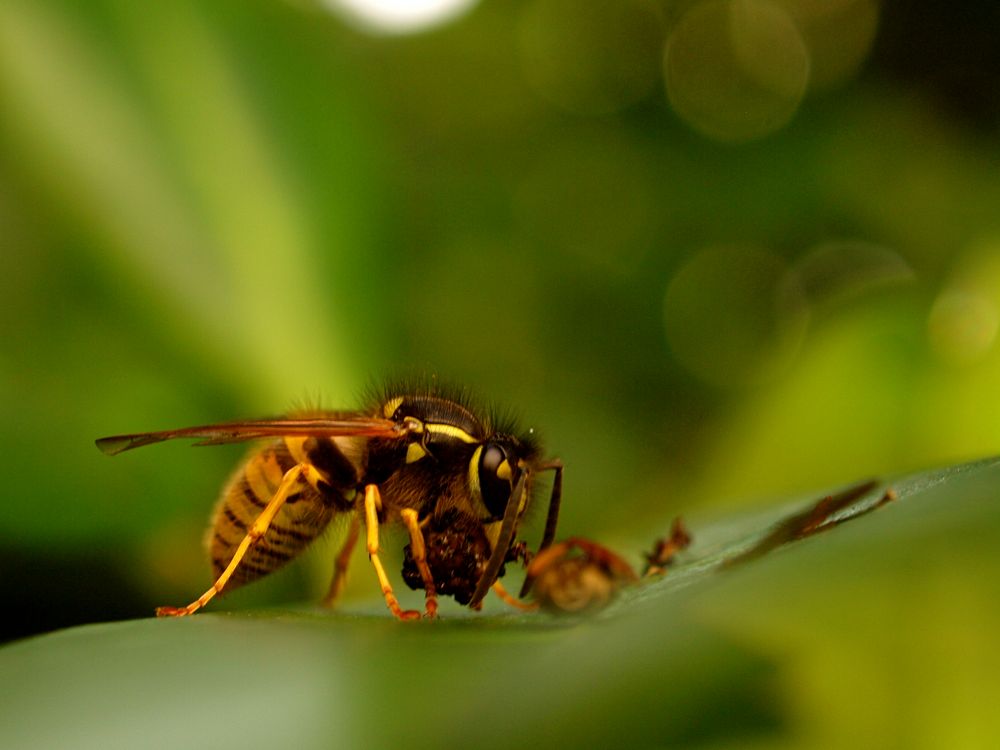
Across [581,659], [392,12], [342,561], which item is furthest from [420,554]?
[392,12]

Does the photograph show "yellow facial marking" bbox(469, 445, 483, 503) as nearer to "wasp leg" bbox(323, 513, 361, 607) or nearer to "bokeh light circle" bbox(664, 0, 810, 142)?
"wasp leg" bbox(323, 513, 361, 607)

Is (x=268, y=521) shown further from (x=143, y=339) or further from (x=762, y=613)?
(x=762, y=613)

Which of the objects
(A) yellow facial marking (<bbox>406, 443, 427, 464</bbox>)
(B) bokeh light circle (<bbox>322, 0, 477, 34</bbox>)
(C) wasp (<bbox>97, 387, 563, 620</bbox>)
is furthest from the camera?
(B) bokeh light circle (<bbox>322, 0, 477, 34</bbox>)

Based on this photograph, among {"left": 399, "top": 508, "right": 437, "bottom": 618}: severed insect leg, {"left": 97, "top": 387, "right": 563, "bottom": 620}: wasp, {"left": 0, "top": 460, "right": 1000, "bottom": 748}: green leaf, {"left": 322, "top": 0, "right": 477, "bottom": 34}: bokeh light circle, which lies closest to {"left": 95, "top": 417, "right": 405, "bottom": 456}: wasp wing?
{"left": 97, "top": 387, "right": 563, "bottom": 620}: wasp

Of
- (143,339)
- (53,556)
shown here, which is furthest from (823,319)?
(53,556)

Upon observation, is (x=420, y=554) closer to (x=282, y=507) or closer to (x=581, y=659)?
(x=282, y=507)
